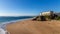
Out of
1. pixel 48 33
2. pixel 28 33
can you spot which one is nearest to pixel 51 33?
pixel 48 33

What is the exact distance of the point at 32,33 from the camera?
388 cm

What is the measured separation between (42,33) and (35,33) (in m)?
0.22

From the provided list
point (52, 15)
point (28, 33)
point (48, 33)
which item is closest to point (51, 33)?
point (48, 33)

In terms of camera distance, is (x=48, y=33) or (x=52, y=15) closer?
(x=48, y=33)

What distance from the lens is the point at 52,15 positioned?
40.5ft

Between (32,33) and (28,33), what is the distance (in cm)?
13

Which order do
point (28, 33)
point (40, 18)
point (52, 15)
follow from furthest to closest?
point (52, 15), point (40, 18), point (28, 33)

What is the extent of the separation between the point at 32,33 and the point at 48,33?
1.67 ft

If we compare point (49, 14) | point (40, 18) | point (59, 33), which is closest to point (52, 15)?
point (49, 14)

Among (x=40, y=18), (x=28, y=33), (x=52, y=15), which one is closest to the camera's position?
(x=28, y=33)

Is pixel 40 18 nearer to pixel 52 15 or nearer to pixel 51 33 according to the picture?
pixel 52 15

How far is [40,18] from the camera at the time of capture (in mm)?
9938

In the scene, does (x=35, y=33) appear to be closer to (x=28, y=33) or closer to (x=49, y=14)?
(x=28, y=33)

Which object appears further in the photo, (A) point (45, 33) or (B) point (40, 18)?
(B) point (40, 18)
